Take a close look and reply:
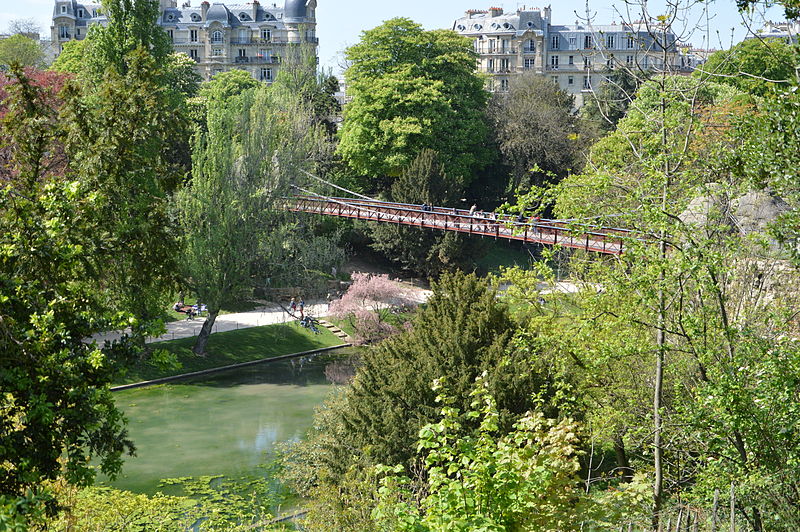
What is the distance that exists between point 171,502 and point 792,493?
35.5 feet

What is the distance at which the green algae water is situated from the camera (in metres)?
21.4

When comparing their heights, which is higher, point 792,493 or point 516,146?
point 516,146

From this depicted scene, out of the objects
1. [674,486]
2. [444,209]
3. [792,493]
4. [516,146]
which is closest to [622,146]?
[444,209]

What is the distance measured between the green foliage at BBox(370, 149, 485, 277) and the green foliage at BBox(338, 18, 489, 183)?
183 centimetres

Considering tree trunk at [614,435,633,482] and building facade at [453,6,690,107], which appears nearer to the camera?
tree trunk at [614,435,633,482]

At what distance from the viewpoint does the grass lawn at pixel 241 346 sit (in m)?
29.4

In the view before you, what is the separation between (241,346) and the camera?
1278 inches

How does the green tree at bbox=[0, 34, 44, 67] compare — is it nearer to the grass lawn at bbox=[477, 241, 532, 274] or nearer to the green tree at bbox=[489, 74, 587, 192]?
the green tree at bbox=[489, 74, 587, 192]

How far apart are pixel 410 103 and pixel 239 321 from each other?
15403mm

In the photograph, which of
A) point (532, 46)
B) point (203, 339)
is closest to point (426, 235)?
point (203, 339)

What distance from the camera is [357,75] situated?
4750 centimetres

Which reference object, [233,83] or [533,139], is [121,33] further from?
[233,83]

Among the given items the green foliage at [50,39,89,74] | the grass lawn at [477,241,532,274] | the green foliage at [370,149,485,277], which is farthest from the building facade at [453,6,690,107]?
the green foliage at [370,149,485,277]

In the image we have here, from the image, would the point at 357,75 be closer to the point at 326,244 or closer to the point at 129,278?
the point at 326,244
